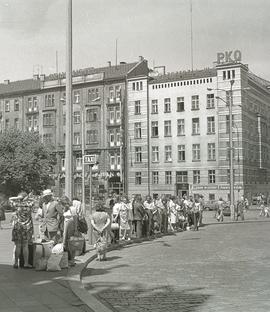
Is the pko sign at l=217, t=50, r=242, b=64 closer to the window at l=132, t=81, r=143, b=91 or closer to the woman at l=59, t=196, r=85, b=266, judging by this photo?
the window at l=132, t=81, r=143, b=91

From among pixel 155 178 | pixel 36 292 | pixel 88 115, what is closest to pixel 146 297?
pixel 36 292

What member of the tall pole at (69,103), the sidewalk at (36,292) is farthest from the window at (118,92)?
the sidewalk at (36,292)

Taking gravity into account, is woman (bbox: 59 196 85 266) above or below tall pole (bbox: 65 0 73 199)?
below

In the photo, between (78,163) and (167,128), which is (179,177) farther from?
(78,163)

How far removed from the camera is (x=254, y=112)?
70938 mm

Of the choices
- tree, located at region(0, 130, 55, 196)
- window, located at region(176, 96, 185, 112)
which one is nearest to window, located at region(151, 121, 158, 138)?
window, located at region(176, 96, 185, 112)

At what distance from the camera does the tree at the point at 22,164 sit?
58.0 meters

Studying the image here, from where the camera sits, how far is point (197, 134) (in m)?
68.9

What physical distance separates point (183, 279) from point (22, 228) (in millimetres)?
3965

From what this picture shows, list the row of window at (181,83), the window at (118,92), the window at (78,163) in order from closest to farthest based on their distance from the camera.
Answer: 1. the row of window at (181,83)
2. the window at (118,92)
3. the window at (78,163)

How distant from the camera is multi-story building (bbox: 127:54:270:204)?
66000mm

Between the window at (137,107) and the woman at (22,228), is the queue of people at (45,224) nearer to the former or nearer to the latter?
the woman at (22,228)

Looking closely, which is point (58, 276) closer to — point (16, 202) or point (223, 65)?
point (16, 202)

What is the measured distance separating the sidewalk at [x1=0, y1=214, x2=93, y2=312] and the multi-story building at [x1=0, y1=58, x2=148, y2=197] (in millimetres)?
57065
